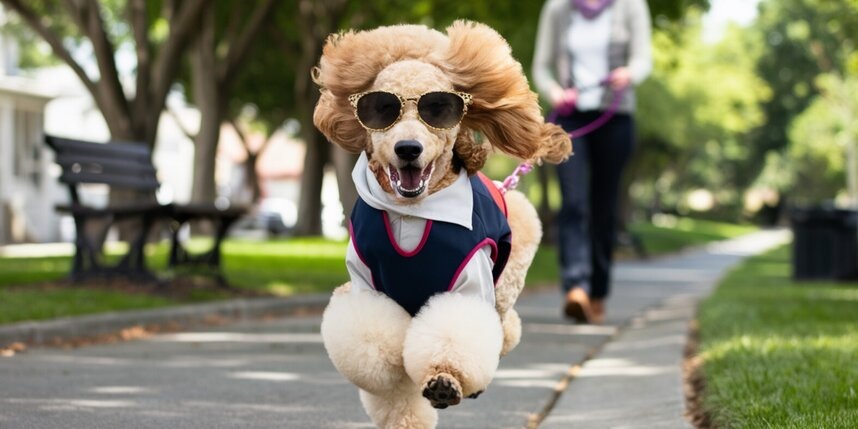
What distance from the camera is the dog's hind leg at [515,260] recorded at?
438 cm

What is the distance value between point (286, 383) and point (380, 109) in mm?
2620

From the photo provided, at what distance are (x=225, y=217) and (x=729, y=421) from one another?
717 centimetres

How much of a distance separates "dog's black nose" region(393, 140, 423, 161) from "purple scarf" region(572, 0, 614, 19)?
4.99 m

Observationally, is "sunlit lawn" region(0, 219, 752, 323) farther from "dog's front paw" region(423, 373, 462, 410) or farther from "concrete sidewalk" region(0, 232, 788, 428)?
"dog's front paw" region(423, 373, 462, 410)

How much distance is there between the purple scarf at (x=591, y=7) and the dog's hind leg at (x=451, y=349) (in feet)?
16.3

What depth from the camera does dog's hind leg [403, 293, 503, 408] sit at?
3699 mm

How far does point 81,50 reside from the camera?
1486 inches

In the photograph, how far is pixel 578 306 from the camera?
8742 millimetres

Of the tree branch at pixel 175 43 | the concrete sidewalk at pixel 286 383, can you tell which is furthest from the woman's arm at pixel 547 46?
the tree branch at pixel 175 43

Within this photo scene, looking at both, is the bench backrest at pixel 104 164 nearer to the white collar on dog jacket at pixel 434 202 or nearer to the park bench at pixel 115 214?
the park bench at pixel 115 214

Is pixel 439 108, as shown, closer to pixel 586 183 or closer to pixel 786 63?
pixel 586 183

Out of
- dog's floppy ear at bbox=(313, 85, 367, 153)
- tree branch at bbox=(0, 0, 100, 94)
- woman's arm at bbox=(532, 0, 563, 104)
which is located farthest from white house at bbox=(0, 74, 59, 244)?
dog's floppy ear at bbox=(313, 85, 367, 153)

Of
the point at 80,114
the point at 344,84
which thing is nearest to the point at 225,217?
the point at 344,84

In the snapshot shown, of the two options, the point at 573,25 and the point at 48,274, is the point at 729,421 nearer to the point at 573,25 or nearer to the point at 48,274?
the point at 573,25
